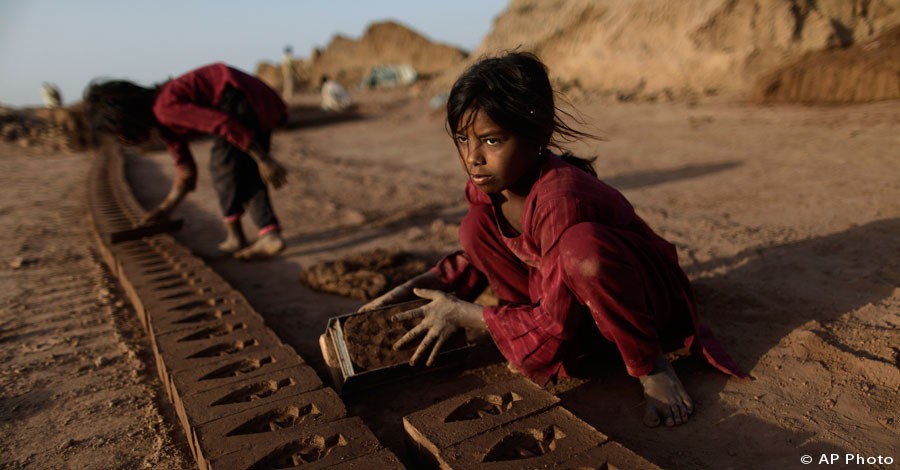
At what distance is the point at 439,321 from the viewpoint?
223cm

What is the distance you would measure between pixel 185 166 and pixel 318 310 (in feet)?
6.54

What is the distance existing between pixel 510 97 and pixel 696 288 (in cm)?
163

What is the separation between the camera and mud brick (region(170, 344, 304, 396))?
7.18 ft

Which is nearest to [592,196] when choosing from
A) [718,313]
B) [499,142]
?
[499,142]

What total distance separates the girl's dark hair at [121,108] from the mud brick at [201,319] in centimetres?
170

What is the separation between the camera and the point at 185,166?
4.44 meters

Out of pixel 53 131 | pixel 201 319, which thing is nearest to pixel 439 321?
pixel 201 319

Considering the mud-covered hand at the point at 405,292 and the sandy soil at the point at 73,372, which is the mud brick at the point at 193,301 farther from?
the mud-covered hand at the point at 405,292

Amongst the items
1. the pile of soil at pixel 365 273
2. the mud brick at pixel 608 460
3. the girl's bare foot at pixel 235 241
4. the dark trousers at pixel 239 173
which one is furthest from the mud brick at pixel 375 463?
the girl's bare foot at pixel 235 241

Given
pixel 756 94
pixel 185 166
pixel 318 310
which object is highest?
pixel 756 94

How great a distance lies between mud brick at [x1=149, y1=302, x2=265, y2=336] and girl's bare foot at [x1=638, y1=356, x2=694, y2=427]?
1.66 metres

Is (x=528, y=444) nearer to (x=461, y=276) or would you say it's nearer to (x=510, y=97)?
(x=461, y=276)

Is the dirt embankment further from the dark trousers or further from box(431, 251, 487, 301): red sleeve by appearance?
box(431, 251, 487, 301): red sleeve

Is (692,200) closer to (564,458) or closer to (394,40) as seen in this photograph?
(564,458)
